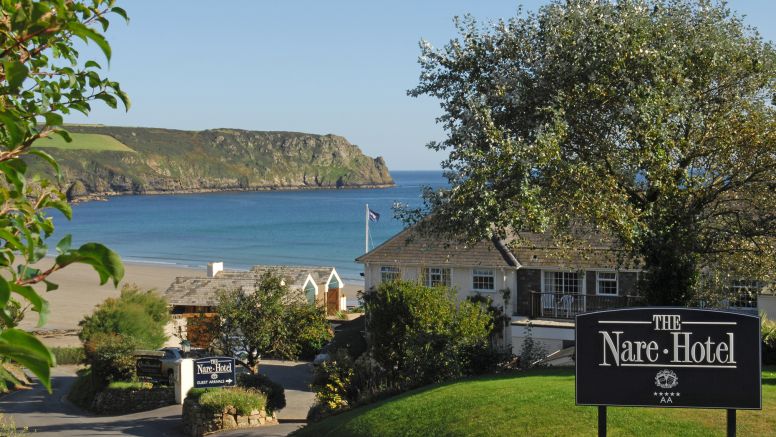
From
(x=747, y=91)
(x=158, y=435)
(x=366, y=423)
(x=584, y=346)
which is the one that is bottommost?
(x=158, y=435)

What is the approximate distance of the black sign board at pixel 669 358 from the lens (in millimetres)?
12711

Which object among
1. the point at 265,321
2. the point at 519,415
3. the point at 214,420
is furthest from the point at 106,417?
the point at 519,415

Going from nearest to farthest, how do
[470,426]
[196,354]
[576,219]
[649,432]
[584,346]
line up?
1. [584,346]
2. [649,432]
3. [470,426]
4. [576,219]
5. [196,354]

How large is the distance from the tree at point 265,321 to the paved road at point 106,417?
2.37 metres

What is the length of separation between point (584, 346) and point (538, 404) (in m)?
4.14

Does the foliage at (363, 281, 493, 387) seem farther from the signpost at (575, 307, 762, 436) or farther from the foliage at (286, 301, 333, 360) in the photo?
the signpost at (575, 307, 762, 436)

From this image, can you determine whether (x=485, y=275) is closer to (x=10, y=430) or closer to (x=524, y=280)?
(x=524, y=280)

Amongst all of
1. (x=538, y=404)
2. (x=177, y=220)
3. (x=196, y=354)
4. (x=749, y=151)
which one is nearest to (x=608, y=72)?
(x=749, y=151)

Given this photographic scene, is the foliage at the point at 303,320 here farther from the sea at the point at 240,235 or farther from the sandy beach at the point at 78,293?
the sea at the point at 240,235

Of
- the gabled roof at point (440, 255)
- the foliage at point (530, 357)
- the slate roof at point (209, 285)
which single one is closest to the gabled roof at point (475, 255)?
the gabled roof at point (440, 255)

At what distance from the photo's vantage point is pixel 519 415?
54.3ft

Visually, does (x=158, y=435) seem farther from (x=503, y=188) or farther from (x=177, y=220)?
(x=177, y=220)

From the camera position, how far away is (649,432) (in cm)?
1490

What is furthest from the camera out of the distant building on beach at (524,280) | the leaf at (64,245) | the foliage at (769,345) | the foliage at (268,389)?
the distant building on beach at (524,280)
